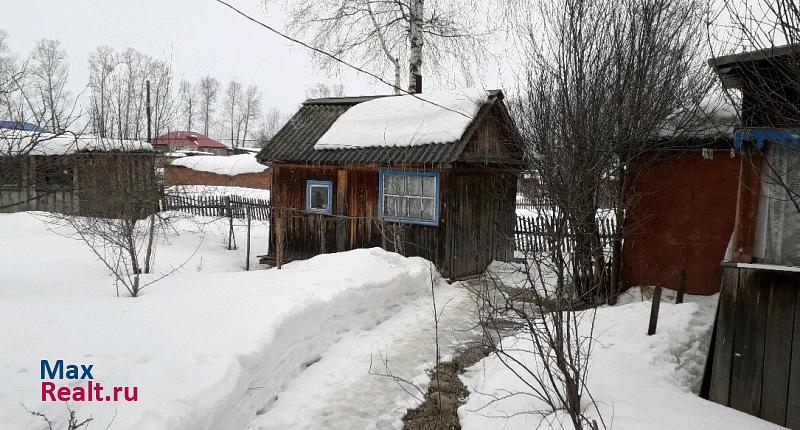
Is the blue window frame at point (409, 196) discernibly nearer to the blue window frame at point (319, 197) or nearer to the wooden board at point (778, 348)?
the blue window frame at point (319, 197)

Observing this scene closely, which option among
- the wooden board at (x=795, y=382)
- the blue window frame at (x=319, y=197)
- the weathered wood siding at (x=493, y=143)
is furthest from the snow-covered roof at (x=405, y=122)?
the wooden board at (x=795, y=382)

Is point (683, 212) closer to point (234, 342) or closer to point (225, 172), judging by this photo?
point (234, 342)

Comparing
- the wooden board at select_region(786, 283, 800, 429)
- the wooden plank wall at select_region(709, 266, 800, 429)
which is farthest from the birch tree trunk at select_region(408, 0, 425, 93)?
the wooden board at select_region(786, 283, 800, 429)

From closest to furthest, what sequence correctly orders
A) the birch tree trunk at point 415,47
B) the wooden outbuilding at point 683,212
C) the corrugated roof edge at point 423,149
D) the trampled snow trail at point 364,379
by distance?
the trampled snow trail at point 364,379, the wooden outbuilding at point 683,212, the corrugated roof edge at point 423,149, the birch tree trunk at point 415,47

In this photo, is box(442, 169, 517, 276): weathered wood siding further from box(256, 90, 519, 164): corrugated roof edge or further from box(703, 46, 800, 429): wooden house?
box(703, 46, 800, 429): wooden house

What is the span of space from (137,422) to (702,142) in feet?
26.1

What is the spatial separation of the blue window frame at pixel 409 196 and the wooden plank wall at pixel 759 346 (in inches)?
256

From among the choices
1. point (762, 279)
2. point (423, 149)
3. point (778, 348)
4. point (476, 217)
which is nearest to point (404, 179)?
point (423, 149)

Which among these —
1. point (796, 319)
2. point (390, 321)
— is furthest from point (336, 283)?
point (796, 319)

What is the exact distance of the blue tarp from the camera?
144 inches

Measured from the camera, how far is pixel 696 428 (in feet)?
12.2

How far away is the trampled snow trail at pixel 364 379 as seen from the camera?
454 centimetres

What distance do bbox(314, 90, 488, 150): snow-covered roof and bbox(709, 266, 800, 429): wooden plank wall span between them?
6.60m

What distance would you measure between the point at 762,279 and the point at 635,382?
1.41 m
